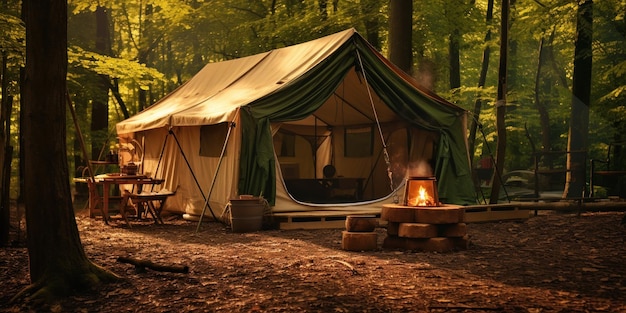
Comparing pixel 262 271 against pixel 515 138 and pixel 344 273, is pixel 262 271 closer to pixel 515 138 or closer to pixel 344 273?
pixel 344 273

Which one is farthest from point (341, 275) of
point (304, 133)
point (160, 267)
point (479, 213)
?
point (304, 133)

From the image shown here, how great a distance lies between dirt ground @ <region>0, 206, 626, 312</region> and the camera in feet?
13.6

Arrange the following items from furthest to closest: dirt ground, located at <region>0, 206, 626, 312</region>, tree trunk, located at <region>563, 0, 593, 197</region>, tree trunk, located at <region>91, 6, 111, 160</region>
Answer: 1. tree trunk, located at <region>91, 6, 111, 160</region>
2. tree trunk, located at <region>563, 0, 593, 197</region>
3. dirt ground, located at <region>0, 206, 626, 312</region>

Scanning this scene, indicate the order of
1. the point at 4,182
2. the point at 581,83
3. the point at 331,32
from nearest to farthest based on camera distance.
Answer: the point at 4,182 → the point at 581,83 → the point at 331,32

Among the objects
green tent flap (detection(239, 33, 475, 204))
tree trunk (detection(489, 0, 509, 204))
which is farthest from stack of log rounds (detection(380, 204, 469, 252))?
tree trunk (detection(489, 0, 509, 204))

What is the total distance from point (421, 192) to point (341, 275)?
6.78 ft

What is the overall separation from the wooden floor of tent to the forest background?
2.07 m

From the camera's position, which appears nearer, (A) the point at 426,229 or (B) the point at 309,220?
(A) the point at 426,229

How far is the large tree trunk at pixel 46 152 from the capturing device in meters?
4.41

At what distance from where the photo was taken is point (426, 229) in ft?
21.3

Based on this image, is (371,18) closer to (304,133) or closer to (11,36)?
(304,133)

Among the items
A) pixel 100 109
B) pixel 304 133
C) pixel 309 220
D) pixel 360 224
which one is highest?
pixel 100 109

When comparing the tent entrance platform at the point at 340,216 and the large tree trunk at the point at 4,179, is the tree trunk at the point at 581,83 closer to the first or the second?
the tent entrance platform at the point at 340,216

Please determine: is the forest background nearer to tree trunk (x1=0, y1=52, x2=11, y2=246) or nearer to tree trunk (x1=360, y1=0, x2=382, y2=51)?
tree trunk (x1=360, y1=0, x2=382, y2=51)
